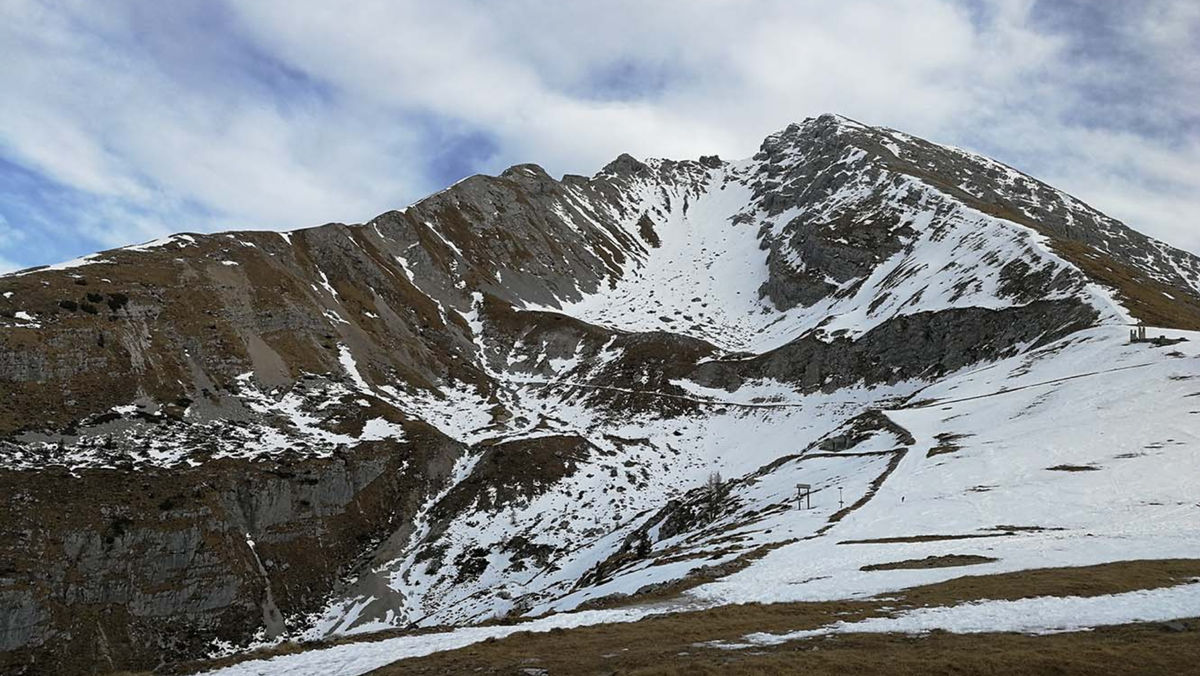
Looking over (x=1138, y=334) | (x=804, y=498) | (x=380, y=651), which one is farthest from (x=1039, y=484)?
(x=380, y=651)

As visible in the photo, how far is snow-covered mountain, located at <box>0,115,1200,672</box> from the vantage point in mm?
37750

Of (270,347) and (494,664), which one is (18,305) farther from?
(494,664)

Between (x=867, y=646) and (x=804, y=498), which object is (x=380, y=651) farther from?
(x=804, y=498)

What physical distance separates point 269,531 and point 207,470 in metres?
7.60

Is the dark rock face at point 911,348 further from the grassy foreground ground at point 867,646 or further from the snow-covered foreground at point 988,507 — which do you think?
the grassy foreground ground at point 867,646

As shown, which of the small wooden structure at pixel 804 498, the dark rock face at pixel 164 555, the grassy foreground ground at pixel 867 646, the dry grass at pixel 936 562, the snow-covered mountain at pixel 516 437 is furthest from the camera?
the small wooden structure at pixel 804 498

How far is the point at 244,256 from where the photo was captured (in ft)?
308

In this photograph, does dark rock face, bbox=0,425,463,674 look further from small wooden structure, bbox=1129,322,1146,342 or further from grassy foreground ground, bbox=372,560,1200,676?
small wooden structure, bbox=1129,322,1146,342

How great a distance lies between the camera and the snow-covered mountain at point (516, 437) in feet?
124

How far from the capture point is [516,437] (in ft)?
262

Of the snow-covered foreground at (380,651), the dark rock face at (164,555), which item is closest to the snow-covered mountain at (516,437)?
the dark rock face at (164,555)

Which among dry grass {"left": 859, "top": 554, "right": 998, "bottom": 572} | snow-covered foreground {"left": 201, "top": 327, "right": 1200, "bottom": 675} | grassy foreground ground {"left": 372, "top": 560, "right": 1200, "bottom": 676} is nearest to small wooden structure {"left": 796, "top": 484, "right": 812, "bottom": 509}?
Answer: snow-covered foreground {"left": 201, "top": 327, "right": 1200, "bottom": 675}

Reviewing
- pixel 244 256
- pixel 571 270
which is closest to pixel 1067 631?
pixel 244 256

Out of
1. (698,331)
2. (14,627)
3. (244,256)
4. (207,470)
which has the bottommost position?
(14,627)
